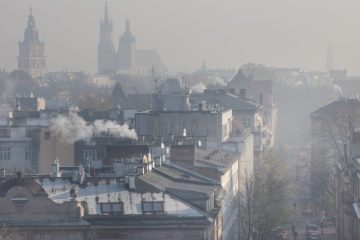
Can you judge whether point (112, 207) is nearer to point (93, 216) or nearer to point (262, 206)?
point (93, 216)

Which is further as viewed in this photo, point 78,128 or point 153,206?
point 78,128

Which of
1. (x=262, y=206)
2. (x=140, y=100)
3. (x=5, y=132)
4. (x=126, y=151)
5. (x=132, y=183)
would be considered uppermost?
(x=140, y=100)

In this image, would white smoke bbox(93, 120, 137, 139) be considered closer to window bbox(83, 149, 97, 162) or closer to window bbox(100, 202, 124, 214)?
window bbox(83, 149, 97, 162)

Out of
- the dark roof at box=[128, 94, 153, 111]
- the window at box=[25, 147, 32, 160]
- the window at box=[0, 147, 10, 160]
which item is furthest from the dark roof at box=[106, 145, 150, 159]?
the dark roof at box=[128, 94, 153, 111]

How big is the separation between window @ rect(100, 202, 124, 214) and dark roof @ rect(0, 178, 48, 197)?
1765 mm

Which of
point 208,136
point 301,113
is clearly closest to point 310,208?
point 208,136

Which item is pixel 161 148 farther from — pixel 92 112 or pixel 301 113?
pixel 301 113

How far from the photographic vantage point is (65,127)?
70250mm

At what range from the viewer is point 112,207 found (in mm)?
42344

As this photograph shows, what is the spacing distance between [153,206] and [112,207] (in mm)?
1173

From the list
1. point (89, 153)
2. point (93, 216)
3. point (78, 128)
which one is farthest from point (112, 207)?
point (78, 128)

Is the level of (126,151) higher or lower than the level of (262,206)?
higher

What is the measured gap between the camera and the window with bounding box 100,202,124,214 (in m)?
42.2

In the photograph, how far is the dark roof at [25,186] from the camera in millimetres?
41656
